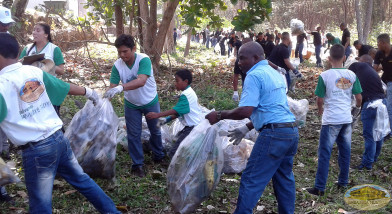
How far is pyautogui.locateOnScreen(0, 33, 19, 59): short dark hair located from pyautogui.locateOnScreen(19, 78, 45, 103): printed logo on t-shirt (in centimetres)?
21

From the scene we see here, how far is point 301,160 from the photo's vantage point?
565cm

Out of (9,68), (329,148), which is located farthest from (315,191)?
(9,68)

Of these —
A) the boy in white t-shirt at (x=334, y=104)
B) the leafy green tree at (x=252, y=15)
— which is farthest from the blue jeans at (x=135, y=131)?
the leafy green tree at (x=252, y=15)

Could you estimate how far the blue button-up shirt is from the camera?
3.09m

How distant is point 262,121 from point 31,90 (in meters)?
1.71

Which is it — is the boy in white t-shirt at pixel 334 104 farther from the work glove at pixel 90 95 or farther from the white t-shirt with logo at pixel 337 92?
the work glove at pixel 90 95

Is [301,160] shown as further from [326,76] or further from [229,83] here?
[229,83]

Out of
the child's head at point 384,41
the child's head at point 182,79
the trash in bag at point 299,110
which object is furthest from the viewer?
the trash in bag at point 299,110

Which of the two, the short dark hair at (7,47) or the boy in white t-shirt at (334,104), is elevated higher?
the short dark hair at (7,47)

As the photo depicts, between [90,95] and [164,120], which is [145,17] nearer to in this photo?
[164,120]

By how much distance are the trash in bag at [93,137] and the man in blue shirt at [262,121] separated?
1.30 m

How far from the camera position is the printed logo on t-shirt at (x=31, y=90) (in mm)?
2654

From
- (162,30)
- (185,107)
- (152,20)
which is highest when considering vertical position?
(152,20)

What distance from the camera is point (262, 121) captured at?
3.21 meters
